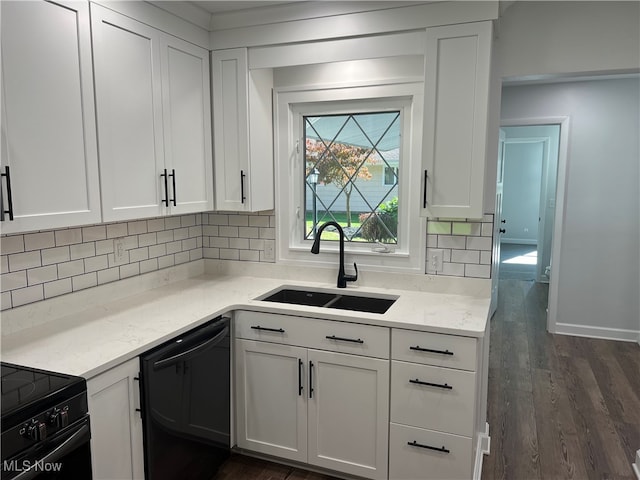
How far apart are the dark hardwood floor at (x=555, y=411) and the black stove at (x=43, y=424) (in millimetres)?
1095

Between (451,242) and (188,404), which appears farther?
(451,242)

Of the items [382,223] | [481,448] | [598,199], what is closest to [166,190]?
[382,223]

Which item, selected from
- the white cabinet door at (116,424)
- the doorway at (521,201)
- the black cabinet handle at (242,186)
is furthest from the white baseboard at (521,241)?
the white cabinet door at (116,424)

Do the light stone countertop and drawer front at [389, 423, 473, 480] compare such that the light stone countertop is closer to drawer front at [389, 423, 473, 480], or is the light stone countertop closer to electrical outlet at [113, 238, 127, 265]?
electrical outlet at [113, 238, 127, 265]

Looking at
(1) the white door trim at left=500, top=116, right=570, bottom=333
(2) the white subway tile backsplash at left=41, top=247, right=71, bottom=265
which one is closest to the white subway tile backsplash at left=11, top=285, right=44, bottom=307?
(2) the white subway tile backsplash at left=41, top=247, right=71, bottom=265

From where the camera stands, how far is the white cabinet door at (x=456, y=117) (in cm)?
222

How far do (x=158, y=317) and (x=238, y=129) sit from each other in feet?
3.75

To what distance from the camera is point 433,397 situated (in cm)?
211

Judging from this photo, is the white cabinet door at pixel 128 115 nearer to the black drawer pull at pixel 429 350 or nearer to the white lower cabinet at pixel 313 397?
the white lower cabinet at pixel 313 397

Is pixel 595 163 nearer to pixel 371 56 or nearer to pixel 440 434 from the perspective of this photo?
pixel 371 56

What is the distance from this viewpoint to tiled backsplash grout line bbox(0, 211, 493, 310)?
2012mm

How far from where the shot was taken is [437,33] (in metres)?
2.27

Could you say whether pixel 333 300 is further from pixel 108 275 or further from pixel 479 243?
pixel 108 275

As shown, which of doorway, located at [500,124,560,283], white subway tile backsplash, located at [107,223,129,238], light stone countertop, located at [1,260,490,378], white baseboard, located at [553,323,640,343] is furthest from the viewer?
doorway, located at [500,124,560,283]
